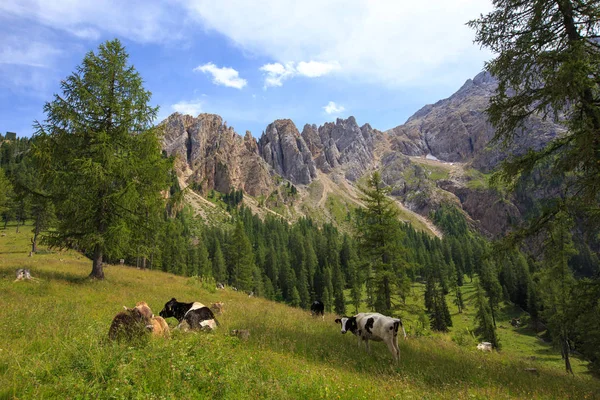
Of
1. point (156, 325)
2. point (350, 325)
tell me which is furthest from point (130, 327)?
point (350, 325)

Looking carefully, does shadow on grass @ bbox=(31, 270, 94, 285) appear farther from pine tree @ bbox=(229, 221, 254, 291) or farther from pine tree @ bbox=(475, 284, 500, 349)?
pine tree @ bbox=(475, 284, 500, 349)

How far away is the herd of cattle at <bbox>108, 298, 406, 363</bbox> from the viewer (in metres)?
7.14

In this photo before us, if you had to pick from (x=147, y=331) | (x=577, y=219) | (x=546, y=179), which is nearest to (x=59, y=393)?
(x=147, y=331)

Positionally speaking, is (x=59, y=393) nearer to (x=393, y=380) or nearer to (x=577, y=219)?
(x=393, y=380)

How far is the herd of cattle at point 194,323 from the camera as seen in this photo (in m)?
7.14

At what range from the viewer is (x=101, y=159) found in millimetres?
15250

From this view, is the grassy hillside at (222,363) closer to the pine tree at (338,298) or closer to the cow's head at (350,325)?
the cow's head at (350,325)

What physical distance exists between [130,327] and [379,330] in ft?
24.4

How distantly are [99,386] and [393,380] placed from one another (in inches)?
242

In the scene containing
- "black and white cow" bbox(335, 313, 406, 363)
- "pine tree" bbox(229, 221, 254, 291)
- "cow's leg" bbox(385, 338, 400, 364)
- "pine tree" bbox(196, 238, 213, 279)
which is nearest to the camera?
"cow's leg" bbox(385, 338, 400, 364)

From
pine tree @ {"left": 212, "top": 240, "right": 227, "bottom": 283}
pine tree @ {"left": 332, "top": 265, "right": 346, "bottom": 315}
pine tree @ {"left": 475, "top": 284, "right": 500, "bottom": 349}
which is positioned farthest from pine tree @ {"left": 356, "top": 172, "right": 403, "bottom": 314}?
pine tree @ {"left": 212, "top": 240, "right": 227, "bottom": 283}

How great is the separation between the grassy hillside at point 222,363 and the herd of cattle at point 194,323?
367 millimetres

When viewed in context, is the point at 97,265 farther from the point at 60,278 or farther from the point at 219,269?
the point at 219,269

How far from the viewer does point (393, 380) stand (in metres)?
7.24
